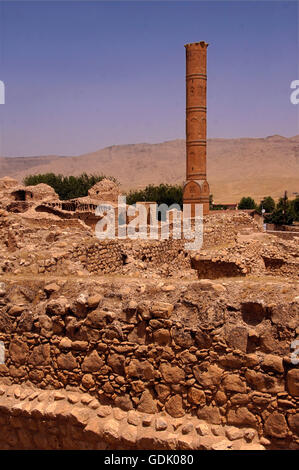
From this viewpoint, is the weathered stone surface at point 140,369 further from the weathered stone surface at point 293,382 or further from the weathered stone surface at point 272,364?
the weathered stone surface at point 293,382

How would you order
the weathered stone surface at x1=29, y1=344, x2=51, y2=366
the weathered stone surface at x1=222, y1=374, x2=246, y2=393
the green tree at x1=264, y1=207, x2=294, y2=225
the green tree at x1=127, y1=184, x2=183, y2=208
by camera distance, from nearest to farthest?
the weathered stone surface at x1=222, y1=374, x2=246, y2=393 → the weathered stone surface at x1=29, y1=344, x2=51, y2=366 → the green tree at x1=264, y1=207, x2=294, y2=225 → the green tree at x1=127, y1=184, x2=183, y2=208

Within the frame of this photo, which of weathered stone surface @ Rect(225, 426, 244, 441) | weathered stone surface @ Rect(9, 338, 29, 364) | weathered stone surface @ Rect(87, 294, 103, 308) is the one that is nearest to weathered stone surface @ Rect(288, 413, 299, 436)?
weathered stone surface @ Rect(225, 426, 244, 441)

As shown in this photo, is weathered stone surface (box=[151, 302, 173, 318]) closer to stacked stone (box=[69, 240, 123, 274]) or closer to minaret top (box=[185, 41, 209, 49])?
stacked stone (box=[69, 240, 123, 274])

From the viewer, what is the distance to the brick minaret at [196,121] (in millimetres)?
30719

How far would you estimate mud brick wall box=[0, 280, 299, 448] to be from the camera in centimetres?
347

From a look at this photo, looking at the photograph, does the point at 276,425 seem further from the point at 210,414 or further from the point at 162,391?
the point at 162,391

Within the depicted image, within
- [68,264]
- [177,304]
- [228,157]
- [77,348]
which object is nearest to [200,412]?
[177,304]

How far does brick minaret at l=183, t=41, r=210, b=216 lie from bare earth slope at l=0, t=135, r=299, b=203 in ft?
160

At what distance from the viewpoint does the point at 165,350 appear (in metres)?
3.80

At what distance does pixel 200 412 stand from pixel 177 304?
995mm

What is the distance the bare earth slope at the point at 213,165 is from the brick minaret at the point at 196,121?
48.7 meters

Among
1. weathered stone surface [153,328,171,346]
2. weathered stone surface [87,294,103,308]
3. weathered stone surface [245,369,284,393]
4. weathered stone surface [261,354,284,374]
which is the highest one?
weathered stone surface [87,294,103,308]

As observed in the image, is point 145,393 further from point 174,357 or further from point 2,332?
point 2,332
